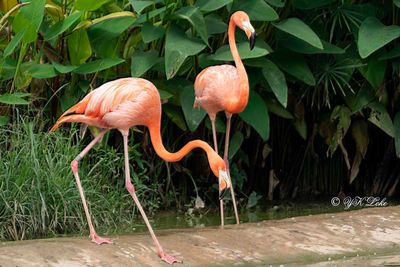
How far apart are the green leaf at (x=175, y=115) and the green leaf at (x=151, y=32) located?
2.01ft

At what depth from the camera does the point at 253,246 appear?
5.61 metres

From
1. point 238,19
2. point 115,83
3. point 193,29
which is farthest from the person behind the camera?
point 193,29

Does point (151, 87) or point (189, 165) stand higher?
point (151, 87)

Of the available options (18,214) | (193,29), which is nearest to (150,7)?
(193,29)

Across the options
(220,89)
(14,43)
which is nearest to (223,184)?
(220,89)

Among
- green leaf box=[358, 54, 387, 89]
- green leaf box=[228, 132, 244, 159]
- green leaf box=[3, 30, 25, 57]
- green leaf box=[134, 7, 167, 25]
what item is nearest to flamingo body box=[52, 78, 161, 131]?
green leaf box=[3, 30, 25, 57]

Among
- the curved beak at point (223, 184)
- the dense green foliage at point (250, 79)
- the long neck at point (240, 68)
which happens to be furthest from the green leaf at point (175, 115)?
the curved beak at point (223, 184)

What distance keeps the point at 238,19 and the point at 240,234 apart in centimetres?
157

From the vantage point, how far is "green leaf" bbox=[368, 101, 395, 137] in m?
7.56

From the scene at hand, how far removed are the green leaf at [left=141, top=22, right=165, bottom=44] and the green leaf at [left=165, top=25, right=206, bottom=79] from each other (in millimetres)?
66

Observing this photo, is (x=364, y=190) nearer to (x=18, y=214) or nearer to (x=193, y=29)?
(x=193, y=29)

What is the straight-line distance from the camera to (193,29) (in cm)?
719

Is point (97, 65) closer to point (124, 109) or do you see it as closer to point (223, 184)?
point (124, 109)

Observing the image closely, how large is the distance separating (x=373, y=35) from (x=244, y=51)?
1027mm
